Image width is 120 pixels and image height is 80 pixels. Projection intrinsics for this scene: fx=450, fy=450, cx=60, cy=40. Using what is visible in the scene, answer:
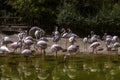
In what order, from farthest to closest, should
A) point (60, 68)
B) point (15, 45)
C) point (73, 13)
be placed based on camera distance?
point (73, 13) → point (15, 45) → point (60, 68)

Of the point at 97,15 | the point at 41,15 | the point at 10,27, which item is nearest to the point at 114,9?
the point at 97,15

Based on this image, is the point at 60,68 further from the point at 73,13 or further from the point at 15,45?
the point at 73,13

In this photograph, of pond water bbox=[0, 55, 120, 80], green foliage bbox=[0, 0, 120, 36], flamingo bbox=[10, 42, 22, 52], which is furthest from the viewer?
green foliage bbox=[0, 0, 120, 36]

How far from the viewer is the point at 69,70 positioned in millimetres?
15414

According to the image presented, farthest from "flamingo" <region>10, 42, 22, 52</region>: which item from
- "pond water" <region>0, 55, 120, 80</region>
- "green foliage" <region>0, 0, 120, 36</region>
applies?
"green foliage" <region>0, 0, 120, 36</region>

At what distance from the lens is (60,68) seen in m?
15.7

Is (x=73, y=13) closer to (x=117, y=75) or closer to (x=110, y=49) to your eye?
(x=110, y=49)

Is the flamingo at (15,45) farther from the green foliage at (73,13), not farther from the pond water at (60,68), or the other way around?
the green foliage at (73,13)

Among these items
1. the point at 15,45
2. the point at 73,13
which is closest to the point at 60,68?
the point at 15,45

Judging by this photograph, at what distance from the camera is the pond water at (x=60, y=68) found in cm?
1437

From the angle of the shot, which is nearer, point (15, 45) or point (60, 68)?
point (60, 68)

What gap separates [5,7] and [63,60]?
13391 mm

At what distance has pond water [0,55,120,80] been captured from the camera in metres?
14.4

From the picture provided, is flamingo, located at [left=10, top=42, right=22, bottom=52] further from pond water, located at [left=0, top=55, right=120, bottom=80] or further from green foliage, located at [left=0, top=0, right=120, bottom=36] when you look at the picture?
green foliage, located at [left=0, top=0, right=120, bottom=36]
